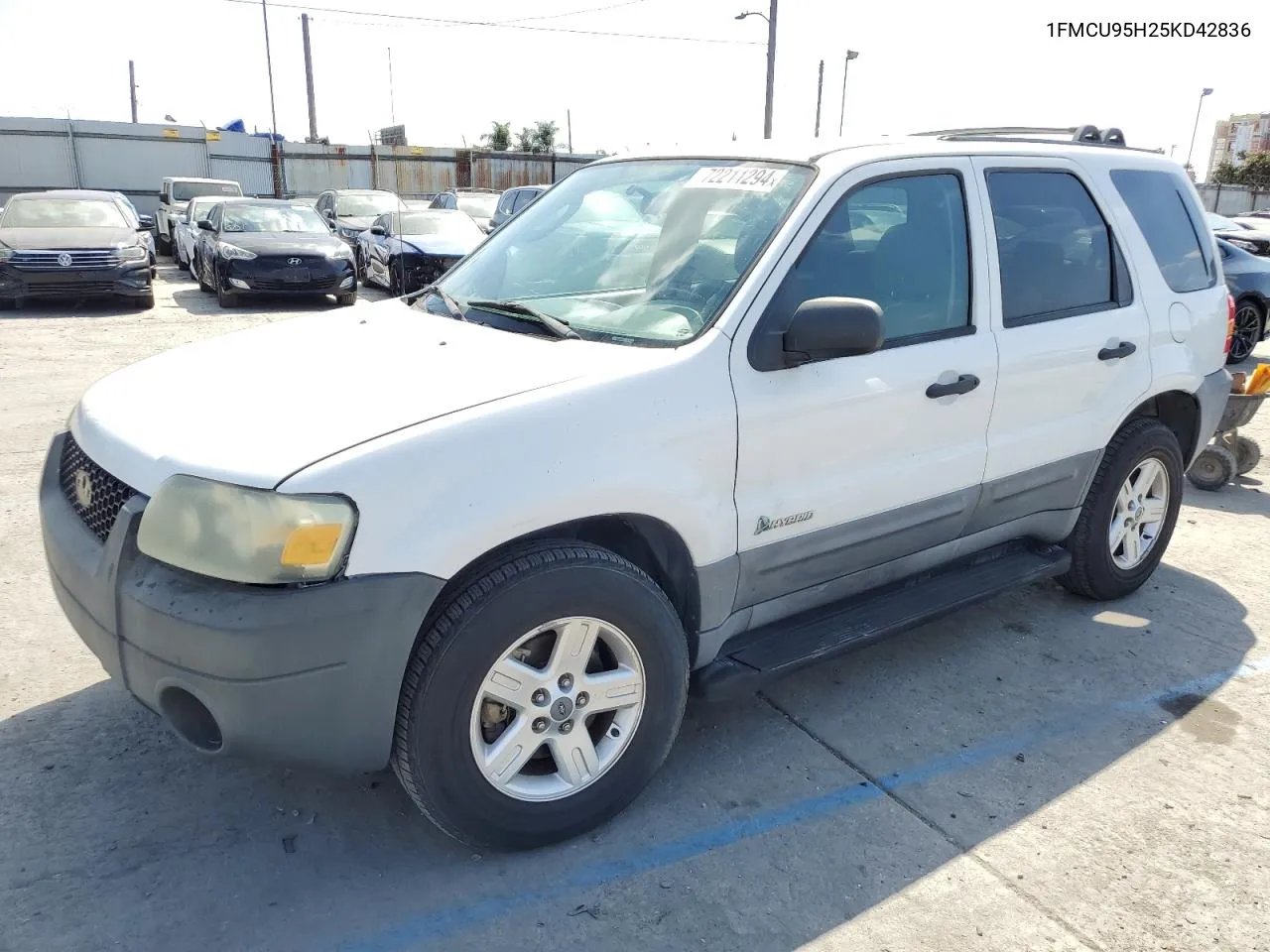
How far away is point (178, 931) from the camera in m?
2.43

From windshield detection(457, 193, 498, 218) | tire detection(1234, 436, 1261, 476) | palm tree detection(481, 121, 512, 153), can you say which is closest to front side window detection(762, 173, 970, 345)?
tire detection(1234, 436, 1261, 476)

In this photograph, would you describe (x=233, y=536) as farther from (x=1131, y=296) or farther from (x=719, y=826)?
(x=1131, y=296)

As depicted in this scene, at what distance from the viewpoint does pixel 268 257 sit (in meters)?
13.2

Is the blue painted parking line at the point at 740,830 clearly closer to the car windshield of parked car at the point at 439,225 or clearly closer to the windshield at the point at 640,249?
the windshield at the point at 640,249

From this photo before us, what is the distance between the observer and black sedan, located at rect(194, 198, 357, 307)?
1325 cm

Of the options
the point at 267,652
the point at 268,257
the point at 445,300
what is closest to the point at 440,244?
Result: the point at 268,257

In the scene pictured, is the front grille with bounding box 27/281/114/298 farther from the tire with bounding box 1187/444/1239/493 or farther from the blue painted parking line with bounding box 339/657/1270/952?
the blue painted parking line with bounding box 339/657/1270/952

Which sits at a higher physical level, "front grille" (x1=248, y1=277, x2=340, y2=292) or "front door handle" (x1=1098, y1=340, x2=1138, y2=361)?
"front door handle" (x1=1098, y1=340, x2=1138, y2=361)

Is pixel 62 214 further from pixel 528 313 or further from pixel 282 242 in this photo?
pixel 528 313

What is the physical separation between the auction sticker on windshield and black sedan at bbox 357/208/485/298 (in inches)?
410

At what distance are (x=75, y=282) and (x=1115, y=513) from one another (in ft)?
41.4

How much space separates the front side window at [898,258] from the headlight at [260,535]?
1446 millimetres

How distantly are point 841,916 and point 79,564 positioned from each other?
86.1 inches

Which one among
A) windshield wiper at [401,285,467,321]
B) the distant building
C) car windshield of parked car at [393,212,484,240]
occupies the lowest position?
car windshield of parked car at [393,212,484,240]
